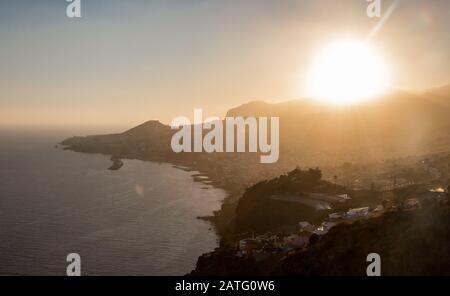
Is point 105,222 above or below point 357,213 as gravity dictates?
below

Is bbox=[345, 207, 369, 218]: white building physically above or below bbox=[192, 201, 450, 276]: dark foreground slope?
above

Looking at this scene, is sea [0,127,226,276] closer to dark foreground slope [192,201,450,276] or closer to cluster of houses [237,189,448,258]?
cluster of houses [237,189,448,258]

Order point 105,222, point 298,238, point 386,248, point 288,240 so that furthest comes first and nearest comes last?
1. point 105,222
2. point 288,240
3. point 298,238
4. point 386,248

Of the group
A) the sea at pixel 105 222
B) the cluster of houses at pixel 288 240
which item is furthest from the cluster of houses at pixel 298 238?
the sea at pixel 105 222

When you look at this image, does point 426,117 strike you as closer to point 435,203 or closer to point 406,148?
point 406,148

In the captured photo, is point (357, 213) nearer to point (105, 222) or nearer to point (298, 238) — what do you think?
point (298, 238)

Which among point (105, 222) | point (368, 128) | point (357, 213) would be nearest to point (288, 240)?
point (357, 213)

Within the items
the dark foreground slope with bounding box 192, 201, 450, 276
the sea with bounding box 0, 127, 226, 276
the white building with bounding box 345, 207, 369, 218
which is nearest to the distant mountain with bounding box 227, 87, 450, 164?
the sea with bounding box 0, 127, 226, 276
